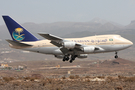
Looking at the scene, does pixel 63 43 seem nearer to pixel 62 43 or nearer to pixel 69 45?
pixel 62 43

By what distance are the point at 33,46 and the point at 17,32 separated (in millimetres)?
6163

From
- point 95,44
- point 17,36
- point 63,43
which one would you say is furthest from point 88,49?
point 17,36

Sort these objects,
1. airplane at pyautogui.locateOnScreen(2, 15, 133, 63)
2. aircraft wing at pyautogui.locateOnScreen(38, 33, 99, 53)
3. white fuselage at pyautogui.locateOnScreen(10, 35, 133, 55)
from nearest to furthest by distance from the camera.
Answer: aircraft wing at pyautogui.locateOnScreen(38, 33, 99, 53) < airplane at pyautogui.locateOnScreen(2, 15, 133, 63) < white fuselage at pyautogui.locateOnScreen(10, 35, 133, 55)

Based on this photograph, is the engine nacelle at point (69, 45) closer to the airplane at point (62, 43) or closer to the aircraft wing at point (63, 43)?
the aircraft wing at point (63, 43)

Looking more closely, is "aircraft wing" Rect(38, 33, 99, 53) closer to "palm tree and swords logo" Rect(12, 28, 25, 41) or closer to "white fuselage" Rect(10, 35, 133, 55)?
"white fuselage" Rect(10, 35, 133, 55)

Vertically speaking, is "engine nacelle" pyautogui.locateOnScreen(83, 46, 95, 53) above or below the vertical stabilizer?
below

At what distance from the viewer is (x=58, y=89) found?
38219 mm

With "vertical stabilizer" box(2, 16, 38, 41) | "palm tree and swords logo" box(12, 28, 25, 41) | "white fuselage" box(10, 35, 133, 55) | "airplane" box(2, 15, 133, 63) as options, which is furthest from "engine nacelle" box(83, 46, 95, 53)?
"palm tree and swords logo" box(12, 28, 25, 41)

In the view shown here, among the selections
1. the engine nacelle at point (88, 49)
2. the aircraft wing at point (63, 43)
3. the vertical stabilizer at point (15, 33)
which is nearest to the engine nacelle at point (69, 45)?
the aircraft wing at point (63, 43)

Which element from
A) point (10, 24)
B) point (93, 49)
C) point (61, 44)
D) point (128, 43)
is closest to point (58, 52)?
point (61, 44)

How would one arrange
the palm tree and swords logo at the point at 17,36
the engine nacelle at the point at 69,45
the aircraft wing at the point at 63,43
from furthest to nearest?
1. the palm tree and swords logo at the point at 17,36
2. the engine nacelle at the point at 69,45
3. the aircraft wing at the point at 63,43

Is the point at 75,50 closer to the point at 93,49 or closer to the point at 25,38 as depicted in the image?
the point at 93,49

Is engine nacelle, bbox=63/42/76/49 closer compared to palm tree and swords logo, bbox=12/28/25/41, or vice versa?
engine nacelle, bbox=63/42/76/49

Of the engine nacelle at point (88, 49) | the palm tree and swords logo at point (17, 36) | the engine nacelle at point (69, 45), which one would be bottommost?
the engine nacelle at point (88, 49)
